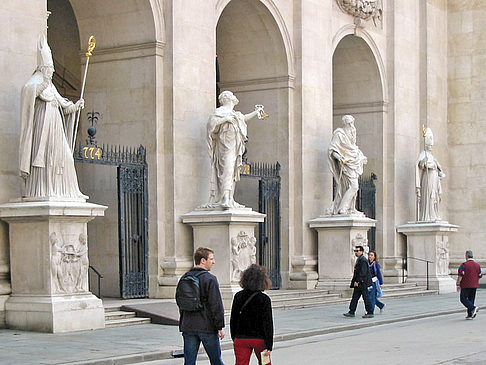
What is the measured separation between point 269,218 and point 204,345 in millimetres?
15510

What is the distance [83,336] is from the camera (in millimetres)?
15867

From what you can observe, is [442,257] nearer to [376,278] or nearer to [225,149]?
[376,278]

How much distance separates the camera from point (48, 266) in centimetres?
1631

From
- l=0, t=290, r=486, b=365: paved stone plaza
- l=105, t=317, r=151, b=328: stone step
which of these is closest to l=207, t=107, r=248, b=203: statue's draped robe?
l=0, t=290, r=486, b=365: paved stone plaza

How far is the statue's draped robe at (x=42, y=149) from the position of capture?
54.5 feet

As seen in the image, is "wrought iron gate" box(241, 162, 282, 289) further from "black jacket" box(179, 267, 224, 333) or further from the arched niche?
"black jacket" box(179, 267, 224, 333)

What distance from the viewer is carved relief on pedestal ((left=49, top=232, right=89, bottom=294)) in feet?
53.7

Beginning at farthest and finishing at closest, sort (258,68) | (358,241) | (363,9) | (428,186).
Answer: (428,186), (363,9), (258,68), (358,241)

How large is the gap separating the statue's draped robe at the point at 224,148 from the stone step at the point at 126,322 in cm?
398

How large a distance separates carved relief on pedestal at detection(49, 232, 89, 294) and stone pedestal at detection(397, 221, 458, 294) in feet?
50.3

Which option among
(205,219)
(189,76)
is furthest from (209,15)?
(205,219)

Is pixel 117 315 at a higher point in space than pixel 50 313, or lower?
lower

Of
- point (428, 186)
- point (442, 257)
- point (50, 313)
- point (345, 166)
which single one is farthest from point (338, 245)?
point (50, 313)

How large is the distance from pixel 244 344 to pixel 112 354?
4.70 m
